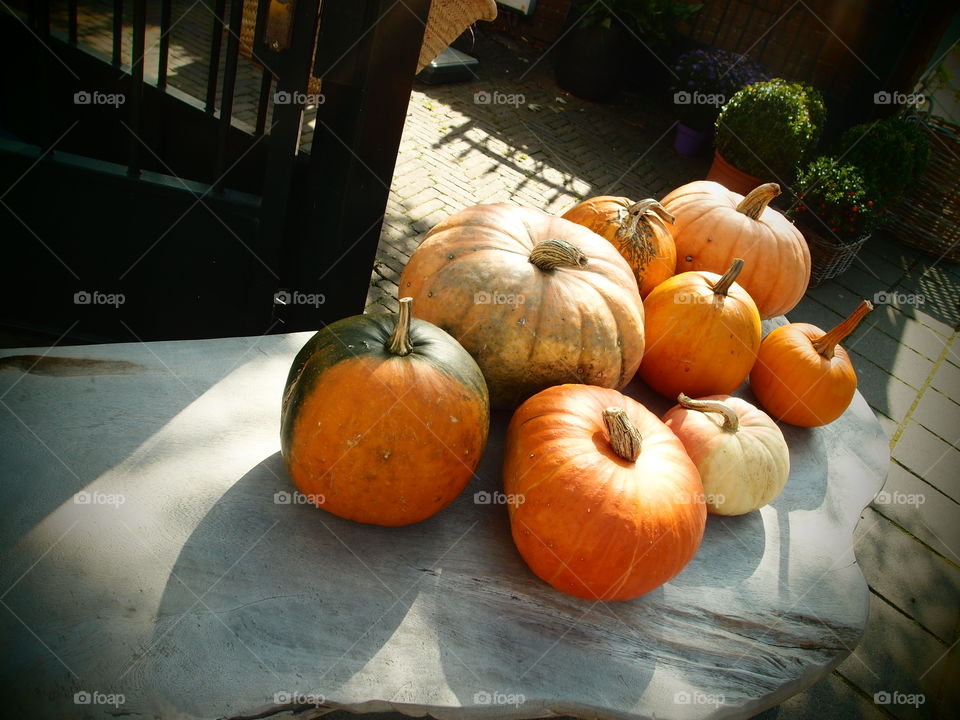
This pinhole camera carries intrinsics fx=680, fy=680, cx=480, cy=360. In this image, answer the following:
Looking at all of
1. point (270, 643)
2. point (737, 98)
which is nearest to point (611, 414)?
point (270, 643)

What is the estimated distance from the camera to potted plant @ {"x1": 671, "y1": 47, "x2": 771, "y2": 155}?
7547 millimetres

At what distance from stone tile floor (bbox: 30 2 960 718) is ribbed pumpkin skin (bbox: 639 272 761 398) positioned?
1.46 metres

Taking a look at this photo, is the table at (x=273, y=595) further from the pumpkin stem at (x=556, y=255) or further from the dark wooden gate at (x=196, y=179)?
the dark wooden gate at (x=196, y=179)

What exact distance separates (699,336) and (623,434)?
2.49 feet

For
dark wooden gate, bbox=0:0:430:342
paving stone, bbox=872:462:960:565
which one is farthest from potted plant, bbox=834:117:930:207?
dark wooden gate, bbox=0:0:430:342

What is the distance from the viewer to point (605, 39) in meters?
7.94

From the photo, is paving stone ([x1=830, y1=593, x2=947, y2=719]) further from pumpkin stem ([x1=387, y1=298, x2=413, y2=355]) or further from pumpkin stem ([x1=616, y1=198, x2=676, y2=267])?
pumpkin stem ([x1=387, y1=298, x2=413, y2=355])

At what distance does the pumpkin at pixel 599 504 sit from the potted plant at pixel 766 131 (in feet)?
17.3

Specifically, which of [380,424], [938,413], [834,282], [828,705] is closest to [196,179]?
[380,424]

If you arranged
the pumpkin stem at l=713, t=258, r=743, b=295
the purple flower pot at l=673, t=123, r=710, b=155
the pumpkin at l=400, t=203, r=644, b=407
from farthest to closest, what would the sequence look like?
the purple flower pot at l=673, t=123, r=710, b=155 → the pumpkin stem at l=713, t=258, r=743, b=295 → the pumpkin at l=400, t=203, r=644, b=407

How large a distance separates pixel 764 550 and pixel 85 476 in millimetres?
1961

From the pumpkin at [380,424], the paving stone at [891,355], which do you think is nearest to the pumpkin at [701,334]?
the pumpkin at [380,424]

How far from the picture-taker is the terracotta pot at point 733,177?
6.42 m

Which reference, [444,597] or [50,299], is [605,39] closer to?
[50,299]
